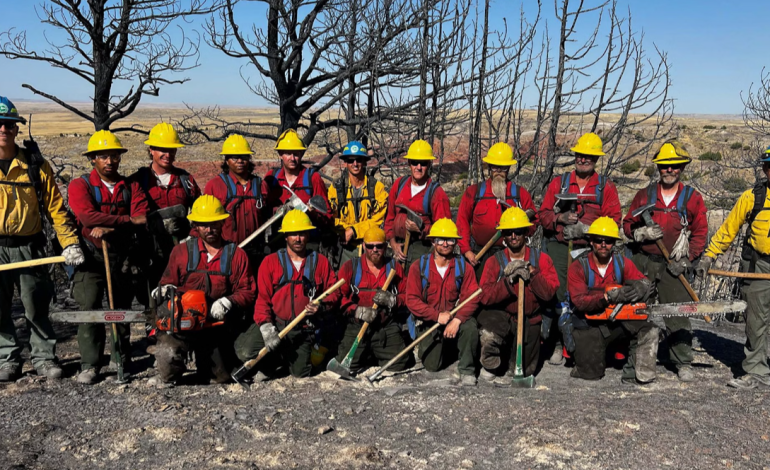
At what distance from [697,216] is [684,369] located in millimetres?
1657

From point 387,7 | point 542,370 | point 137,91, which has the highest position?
point 387,7

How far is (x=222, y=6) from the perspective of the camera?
1013 cm

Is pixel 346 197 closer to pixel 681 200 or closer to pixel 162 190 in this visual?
pixel 162 190

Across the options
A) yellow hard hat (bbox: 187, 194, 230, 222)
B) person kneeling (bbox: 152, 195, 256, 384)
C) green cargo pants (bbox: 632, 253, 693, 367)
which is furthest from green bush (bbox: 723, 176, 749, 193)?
yellow hard hat (bbox: 187, 194, 230, 222)

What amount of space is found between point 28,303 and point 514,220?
5003mm

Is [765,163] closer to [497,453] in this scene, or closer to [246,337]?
[497,453]

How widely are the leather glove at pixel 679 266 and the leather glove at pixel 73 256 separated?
6.02 m

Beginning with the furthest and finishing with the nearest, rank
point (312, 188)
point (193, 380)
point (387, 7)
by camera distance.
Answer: point (387, 7), point (312, 188), point (193, 380)

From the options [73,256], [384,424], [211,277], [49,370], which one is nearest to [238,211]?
[211,277]

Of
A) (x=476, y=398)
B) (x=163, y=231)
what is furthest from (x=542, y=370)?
(x=163, y=231)

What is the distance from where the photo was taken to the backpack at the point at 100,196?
6.09 meters

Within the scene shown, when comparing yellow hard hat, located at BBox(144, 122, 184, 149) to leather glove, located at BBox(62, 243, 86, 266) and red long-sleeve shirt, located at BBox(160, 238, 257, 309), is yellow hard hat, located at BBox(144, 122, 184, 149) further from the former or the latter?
leather glove, located at BBox(62, 243, 86, 266)

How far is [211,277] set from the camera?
605 cm

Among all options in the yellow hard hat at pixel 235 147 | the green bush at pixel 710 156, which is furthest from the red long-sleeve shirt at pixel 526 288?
the green bush at pixel 710 156
